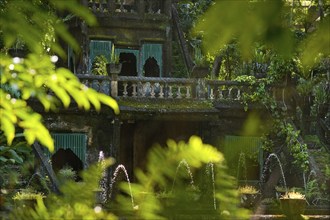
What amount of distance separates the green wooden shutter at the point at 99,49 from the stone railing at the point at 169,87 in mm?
3115

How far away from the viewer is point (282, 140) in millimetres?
16750

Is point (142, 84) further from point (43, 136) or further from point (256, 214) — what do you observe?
point (43, 136)

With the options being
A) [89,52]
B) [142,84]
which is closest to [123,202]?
[142,84]

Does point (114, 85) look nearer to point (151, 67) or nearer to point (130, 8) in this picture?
point (130, 8)

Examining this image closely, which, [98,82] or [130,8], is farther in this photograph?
[130,8]

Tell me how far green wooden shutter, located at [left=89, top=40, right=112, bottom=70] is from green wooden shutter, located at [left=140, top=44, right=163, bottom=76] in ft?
3.96

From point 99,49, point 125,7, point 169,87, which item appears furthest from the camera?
point 125,7

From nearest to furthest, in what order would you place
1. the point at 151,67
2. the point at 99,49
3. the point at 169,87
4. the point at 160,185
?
the point at 160,185 < the point at 169,87 < the point at 99,49 < the point at 151,67

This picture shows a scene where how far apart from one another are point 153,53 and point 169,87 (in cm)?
404

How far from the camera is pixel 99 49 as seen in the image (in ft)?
62.2

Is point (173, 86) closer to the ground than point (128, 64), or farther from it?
closer to the ground

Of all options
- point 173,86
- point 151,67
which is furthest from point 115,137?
point 151,67

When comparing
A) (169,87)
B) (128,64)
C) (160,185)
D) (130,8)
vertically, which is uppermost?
(130,8)

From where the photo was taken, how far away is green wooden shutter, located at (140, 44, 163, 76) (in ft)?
63.7
